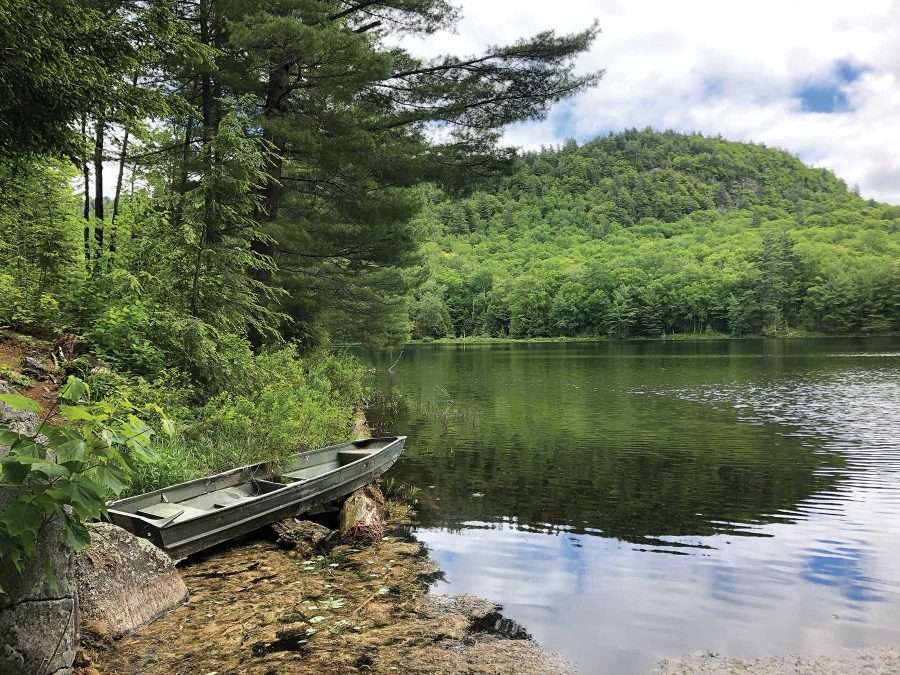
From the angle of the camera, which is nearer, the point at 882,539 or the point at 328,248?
the point at 882,539

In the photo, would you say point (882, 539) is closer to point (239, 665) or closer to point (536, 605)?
point (536, 605)

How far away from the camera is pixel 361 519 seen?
319 inches

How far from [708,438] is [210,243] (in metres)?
12.8

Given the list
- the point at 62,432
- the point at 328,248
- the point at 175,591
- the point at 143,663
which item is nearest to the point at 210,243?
the point at 328,248

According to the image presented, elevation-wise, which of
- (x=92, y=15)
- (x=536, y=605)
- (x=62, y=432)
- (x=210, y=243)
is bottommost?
(x=536, y=605)

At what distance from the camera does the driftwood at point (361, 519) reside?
7872mm

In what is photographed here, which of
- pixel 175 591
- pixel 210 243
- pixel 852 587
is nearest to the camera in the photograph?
pixel 175 591

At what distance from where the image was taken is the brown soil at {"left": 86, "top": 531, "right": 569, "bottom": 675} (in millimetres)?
4605

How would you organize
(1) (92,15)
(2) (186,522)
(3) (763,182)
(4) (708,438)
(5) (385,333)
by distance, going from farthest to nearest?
(3) (763,182)
(5) (385,333)
(4) (708,438)
(1) (92,15)
(2) (186,522)

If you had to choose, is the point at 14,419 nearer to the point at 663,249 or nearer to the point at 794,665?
the point at 794,665

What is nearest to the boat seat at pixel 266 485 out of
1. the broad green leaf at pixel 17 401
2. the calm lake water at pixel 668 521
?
the calm lake water at pixel 668 521

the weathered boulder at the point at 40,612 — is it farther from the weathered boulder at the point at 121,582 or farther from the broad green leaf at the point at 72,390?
the weathered boulder at the point at 121,582

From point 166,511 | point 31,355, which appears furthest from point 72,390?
point 31,355

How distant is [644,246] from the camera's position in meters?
134
